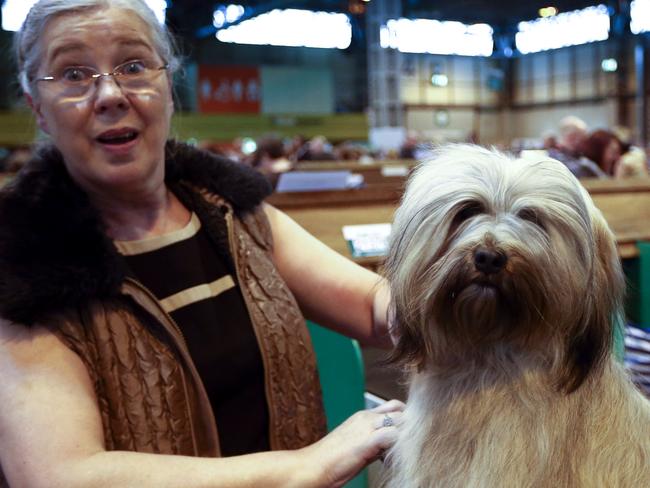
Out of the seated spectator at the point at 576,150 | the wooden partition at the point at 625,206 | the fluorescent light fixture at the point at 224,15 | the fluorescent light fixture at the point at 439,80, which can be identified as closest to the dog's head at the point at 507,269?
the wooden partition at the point at 625,206

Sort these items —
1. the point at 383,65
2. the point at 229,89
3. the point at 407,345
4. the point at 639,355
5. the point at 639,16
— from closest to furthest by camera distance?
the point at 407,345 → the point at 639,355 → the point at 383,65 → the point at 639,16 → the point at 229,89

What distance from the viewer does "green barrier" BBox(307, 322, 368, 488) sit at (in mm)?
2174

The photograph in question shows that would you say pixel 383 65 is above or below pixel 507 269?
above

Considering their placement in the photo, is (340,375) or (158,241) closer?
(158,241)

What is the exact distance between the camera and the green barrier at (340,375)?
2.17 m

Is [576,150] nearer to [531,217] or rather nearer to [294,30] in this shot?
[531,217]

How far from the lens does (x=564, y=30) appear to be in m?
25.9

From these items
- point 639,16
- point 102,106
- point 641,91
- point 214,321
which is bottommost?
point 214,321

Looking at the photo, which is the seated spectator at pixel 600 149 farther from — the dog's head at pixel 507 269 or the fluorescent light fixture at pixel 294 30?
the fluorescent light fixture at pixel 294 30

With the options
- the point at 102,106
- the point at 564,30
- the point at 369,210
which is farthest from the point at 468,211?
the point at 564,30

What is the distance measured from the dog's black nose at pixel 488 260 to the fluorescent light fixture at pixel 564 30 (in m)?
24.2

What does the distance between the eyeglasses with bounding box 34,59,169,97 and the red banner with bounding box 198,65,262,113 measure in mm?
21200

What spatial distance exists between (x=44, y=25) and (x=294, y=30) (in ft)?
78.7

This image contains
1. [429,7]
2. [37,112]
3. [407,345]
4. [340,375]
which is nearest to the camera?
[407,345]
